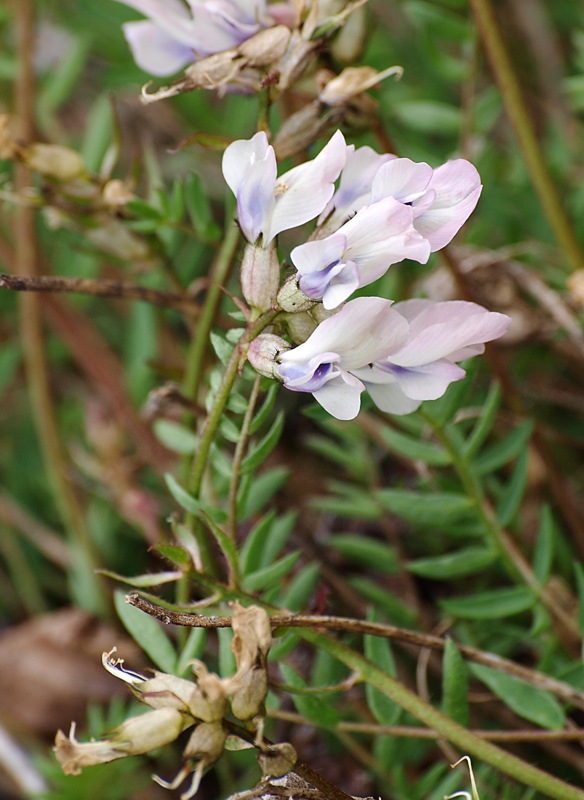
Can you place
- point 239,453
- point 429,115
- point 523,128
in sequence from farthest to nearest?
point 429,115
point 523,128
point 239,453

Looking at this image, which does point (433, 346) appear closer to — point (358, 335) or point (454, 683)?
point (358, 335)

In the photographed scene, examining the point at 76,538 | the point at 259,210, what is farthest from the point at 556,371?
the point at 259,210

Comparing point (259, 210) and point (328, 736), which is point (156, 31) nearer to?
point (259, 210)

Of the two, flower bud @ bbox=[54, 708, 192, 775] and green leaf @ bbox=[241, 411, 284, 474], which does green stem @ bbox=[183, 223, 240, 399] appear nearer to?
green leaf @ bbox=[241, 411, 284, 474]

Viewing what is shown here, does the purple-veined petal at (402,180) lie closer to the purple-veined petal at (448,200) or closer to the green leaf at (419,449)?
the purple-veined petal at (448,200)

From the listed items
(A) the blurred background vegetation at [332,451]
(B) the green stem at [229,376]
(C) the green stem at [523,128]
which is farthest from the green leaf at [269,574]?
(C) the green stem at [523,128]

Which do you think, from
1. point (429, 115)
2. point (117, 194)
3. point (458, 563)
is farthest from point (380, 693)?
point (429, 115)

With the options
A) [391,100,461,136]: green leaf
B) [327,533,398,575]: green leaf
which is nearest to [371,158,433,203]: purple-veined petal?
[327,533,398,575]: green leaf
